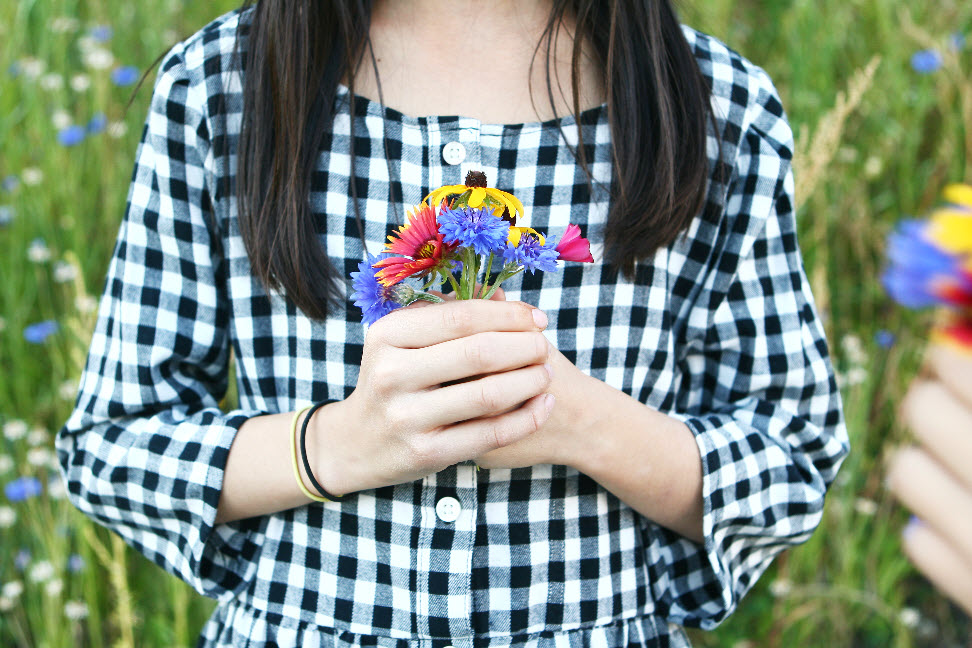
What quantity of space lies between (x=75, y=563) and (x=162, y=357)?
→ 672mm

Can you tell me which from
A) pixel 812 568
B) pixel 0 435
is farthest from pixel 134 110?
pixel 812 568

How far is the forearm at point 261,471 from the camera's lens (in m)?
0.64

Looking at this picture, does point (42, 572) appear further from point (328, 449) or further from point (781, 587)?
point (781, 587)

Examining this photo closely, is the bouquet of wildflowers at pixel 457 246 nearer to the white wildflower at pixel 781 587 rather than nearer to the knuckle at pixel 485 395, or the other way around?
the knuckle at pixel 485 395

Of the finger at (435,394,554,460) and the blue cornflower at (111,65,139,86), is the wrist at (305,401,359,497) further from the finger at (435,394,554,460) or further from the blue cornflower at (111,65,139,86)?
the blue cornflower at (111,65,139,86)

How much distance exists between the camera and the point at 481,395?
50 centimetres

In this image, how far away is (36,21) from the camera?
5.71 ft

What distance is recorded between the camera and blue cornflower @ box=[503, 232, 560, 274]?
442 millimetres

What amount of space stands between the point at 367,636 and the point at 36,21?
5.58ft

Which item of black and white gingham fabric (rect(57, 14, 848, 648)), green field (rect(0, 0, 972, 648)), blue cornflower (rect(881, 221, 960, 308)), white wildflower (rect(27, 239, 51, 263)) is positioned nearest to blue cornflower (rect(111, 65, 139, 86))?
green field (rect(0, 0, 972, 648))

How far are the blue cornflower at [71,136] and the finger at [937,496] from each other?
150cm

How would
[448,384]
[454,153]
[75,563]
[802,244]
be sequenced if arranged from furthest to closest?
[802,244]
[75,563]
[454,153]
[448,384]

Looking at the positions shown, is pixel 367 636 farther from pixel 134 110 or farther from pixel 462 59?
pixel 134 110

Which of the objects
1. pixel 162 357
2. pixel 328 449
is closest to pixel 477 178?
pixel 328 449
